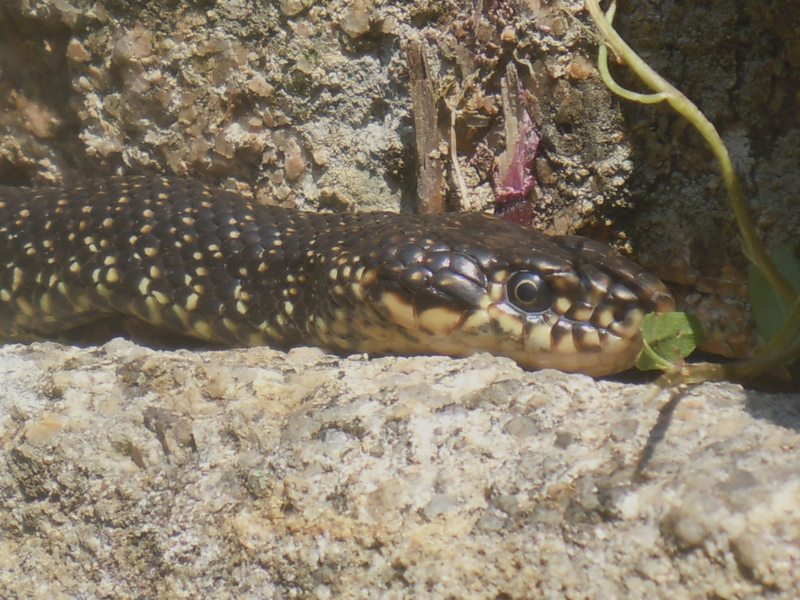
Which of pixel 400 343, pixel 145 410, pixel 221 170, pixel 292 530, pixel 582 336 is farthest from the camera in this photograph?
pixel 221 170

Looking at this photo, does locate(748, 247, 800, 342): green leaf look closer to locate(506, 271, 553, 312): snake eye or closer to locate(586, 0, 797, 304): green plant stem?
locate(586, 0, 797, 304): green plant stem

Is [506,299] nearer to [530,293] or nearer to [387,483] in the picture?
[530,293]

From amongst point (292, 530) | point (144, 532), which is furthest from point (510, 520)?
point (144, 532)

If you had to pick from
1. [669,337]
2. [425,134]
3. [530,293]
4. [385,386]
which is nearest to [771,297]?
[669,337]

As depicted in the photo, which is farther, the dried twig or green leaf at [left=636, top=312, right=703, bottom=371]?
the dried twig

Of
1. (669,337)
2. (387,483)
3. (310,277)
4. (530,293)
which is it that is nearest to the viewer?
(387,483)

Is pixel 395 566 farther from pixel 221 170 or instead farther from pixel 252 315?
pixel 221 170

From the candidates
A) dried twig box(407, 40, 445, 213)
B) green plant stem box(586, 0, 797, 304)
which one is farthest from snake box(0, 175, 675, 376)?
green plant stem box(586, 0, 797, 304)
